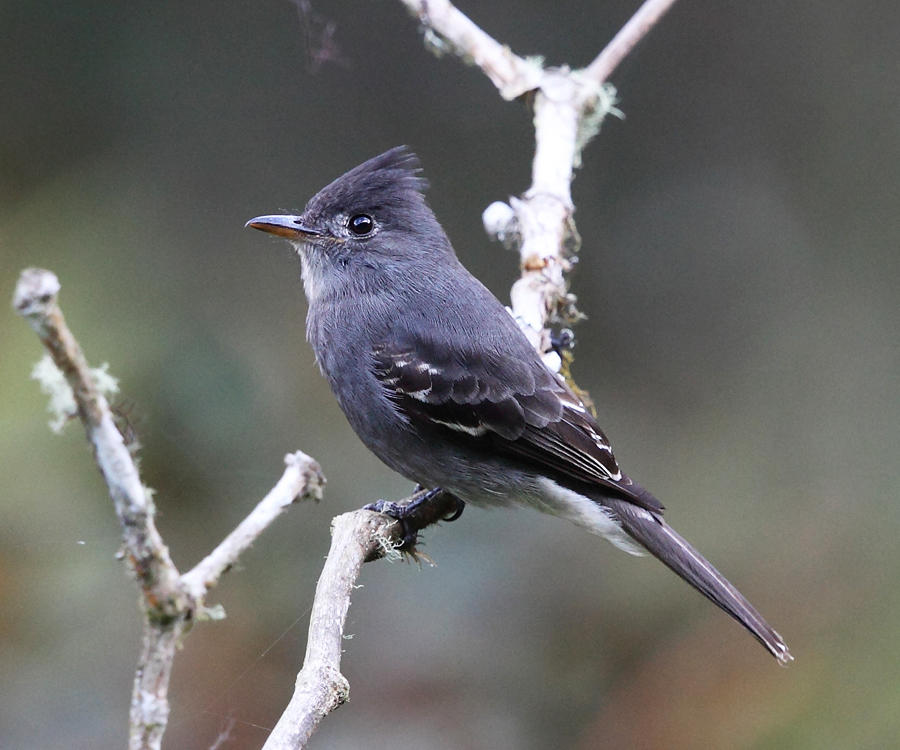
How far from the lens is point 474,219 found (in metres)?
6.10

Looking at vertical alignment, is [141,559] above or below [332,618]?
below

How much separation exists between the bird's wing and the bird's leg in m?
0.31

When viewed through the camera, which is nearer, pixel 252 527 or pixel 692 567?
pixel 252 527

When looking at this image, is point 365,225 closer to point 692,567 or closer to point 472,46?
point 472,46

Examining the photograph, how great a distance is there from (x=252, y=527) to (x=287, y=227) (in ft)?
7.72

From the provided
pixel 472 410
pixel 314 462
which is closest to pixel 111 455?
pixel 314 462

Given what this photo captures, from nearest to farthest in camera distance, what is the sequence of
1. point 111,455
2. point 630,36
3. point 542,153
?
1. point 111,455
2. point 542,153
3. point 630,36

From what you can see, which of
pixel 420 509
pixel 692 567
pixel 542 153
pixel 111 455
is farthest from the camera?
pixel 542 153

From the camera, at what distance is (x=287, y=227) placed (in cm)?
398

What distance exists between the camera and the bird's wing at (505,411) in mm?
3549

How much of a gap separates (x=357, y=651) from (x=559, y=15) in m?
4.03

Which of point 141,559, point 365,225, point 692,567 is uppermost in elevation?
point 365,225

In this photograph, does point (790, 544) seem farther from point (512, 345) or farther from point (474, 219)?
point (474, 219)

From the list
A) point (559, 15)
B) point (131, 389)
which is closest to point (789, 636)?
point (131, 389)
